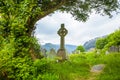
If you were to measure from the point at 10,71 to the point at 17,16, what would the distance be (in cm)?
242

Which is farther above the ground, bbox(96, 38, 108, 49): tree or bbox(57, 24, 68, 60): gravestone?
bbox(96, 38, 108, 49): tree

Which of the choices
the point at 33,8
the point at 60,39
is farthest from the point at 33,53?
the point at 60,39

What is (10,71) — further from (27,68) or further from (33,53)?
(33,53)

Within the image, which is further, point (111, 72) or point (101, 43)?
point (101, 43)

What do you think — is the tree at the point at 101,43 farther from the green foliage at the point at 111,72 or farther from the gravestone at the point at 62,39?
the green foliage at the point at 111,72

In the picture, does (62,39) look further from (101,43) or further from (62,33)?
(101,43)

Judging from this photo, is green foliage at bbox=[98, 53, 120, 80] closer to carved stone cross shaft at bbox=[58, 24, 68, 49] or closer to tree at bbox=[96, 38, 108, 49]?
carved stone cross shaft at bbox=[58, 24, 68, 49]

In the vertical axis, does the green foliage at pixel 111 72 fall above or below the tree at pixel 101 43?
below

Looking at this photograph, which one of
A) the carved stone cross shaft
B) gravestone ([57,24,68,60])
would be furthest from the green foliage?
the carved stone cross shaft

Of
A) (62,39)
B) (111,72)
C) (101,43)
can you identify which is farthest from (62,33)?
(101,43)

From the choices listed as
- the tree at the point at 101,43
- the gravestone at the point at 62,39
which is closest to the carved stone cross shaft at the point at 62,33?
the gravestone at the point at 62,39

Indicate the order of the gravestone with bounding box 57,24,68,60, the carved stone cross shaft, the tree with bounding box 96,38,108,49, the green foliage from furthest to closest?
the tree with bounding box 96,38,108,49
the carved stone cross shaft
the gravestone with bounding box 57,24,68,60
the green foliage

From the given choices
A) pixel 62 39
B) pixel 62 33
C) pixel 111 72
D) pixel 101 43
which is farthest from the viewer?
pixel 101 43

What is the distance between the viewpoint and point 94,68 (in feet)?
75.6
